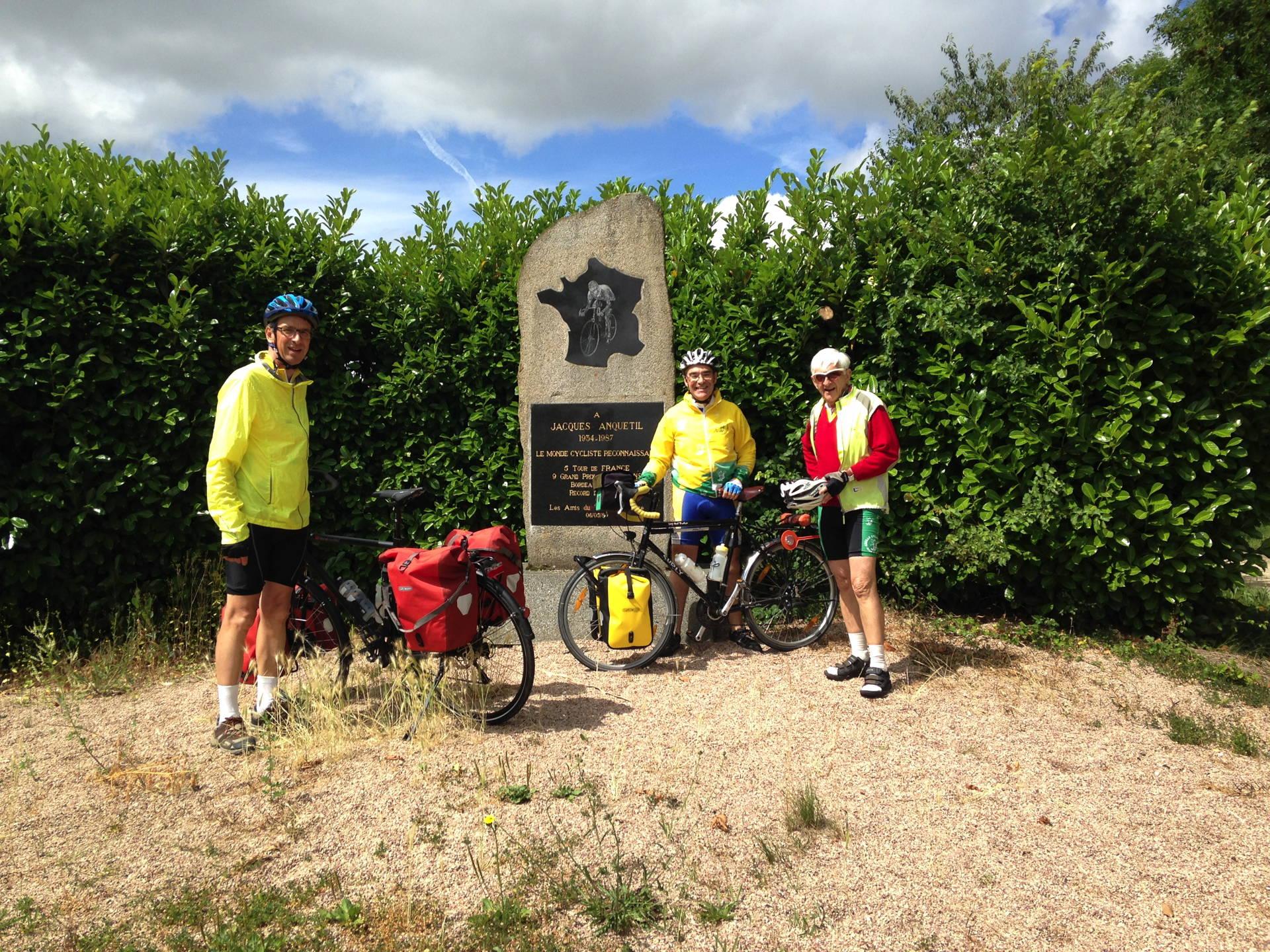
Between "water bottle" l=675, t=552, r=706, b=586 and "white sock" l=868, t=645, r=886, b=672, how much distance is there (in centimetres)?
118

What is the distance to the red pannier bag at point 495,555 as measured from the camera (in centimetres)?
418

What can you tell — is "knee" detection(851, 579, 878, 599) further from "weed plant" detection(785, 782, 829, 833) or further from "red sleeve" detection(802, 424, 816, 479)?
"weed plant" detection(785, 782, 829, 833)

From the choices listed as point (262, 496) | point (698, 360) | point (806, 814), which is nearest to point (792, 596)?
point (698, 360)

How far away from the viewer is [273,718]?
4.11m

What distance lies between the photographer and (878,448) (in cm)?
466

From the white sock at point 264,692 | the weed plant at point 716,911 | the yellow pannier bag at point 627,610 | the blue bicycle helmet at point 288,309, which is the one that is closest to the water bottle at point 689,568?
the yellow pannier bag at point 627,610

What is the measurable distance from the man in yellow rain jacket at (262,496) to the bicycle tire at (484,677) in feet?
2.72

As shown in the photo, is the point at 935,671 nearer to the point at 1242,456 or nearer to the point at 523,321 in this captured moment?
the point at 1242,456

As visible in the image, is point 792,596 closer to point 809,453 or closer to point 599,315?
point 809,453

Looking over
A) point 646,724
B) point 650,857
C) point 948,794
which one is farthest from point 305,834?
point 948,794

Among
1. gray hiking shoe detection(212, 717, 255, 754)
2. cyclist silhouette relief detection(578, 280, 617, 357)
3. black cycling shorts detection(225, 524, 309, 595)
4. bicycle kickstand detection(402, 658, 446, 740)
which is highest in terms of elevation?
cyclist silhouette relief detection(578, 280, 617, 357)

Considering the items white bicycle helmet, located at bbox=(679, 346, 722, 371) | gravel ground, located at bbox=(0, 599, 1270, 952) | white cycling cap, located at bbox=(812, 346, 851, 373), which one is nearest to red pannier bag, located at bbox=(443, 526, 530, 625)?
gravel ground, located at bbox=(0, 599, 1270, 952)

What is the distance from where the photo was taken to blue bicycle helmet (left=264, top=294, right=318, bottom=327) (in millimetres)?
3943

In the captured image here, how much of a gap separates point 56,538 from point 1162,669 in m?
7.13
